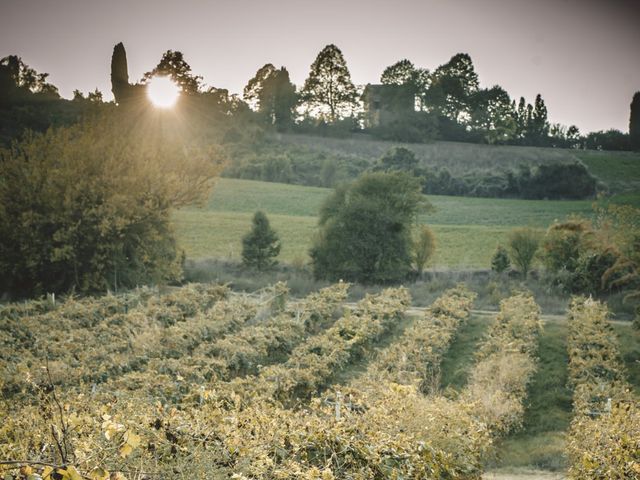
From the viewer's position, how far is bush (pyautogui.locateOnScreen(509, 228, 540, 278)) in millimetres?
27562

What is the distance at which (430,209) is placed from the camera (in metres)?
29.6

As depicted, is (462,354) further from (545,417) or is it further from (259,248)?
(259,248)

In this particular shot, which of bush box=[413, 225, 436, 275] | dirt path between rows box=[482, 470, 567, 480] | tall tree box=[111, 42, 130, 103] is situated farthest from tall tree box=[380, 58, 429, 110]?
dirt path between rows box=[482, 470, 567, 480]

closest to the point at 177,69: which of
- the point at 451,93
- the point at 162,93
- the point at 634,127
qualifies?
the point at 162,93

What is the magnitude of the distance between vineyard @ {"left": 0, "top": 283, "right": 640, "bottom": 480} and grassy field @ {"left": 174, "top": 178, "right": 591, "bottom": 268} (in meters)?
11.2

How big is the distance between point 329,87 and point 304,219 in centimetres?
2783

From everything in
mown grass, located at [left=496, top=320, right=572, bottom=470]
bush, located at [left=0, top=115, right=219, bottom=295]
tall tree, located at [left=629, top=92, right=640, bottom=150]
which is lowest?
mown grass, located at [left=496, top=320, right=572, bottom=470]

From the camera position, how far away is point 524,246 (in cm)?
2764

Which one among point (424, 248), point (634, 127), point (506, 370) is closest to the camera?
point (506, 370)

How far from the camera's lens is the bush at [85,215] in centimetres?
2347

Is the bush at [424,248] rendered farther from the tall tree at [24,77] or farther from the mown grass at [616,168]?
the tall tree at [24,77]

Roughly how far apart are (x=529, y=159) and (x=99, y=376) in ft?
154

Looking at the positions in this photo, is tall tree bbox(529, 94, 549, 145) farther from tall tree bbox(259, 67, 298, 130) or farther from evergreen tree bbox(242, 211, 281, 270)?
evergreen tree bbox(242, 211, 281, 270)

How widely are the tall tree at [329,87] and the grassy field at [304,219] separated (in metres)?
17.8
